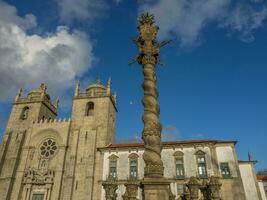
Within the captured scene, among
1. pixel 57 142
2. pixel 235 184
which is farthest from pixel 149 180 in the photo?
pixel 57 142

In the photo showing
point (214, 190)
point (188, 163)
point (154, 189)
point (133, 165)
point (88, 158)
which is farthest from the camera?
point (88, 158)

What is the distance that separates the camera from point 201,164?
27672 mm

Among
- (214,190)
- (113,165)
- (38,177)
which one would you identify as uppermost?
(113,165)

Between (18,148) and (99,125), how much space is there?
38.8 feet

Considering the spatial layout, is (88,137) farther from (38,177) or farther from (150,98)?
(150,98)

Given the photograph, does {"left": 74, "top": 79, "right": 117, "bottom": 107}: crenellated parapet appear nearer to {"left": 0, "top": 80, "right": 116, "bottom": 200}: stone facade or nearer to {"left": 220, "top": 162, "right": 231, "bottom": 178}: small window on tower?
{"left": 0, "top": 80, "right": 116, "bottom": 200}: stone facade

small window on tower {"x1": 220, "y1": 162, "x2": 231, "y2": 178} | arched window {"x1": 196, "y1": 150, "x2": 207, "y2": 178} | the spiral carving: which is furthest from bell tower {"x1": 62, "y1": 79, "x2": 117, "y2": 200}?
the spiral carving

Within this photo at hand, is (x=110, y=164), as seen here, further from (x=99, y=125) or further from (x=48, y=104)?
(x=48, y=104)

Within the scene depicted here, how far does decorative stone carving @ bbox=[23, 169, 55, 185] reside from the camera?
104 feet

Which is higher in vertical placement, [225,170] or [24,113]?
[24,113]

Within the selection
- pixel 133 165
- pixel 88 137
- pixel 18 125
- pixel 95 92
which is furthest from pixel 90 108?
pixel 133 165

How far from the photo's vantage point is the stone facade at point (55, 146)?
30.5 metres

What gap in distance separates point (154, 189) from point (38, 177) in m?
26.6

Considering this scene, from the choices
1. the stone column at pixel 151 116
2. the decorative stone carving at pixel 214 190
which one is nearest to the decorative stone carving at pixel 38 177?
the decorative stone carving at pixel 214 190
